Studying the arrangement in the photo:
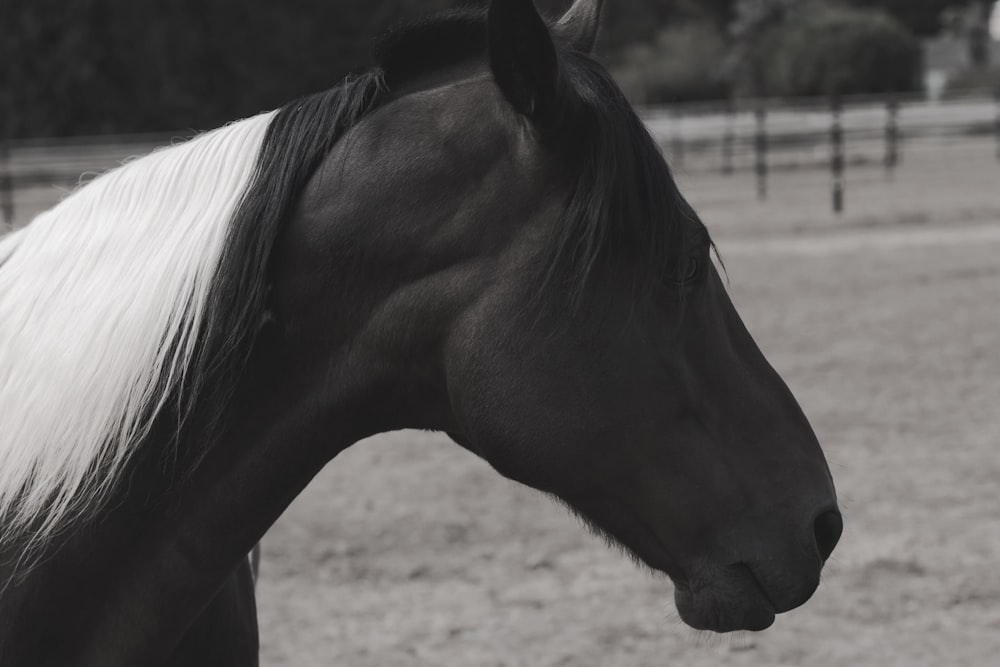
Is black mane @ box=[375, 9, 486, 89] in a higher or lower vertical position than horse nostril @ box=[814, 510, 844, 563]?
higher

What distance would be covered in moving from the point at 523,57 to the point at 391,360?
0.42m

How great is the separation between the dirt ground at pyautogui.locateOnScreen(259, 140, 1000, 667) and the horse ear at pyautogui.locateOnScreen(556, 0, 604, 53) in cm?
95

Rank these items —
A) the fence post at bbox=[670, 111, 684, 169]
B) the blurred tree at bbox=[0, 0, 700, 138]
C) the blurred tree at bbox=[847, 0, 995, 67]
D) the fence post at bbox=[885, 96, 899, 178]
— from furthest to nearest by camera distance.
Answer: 1. the blurred tree at bbox=[847, 0, 995, 67]
2. the blurred tree at bbox=[0, 0, 700, 138]
3. the fence post at bbox=[670, 111, 684, 169]
4. the fence post at bbox=[885, 96, 899, 178]

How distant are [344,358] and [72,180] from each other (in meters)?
20.9

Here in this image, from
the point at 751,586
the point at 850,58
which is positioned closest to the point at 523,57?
the point at 751,586

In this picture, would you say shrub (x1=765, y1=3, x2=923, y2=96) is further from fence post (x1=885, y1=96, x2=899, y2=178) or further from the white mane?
the white mane

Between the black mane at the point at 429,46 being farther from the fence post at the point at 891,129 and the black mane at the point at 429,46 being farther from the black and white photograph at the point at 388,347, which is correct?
the fence post at the point at 891,129

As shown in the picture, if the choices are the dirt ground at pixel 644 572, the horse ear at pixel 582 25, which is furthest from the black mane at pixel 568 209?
the dirt ground at pixel 644 572

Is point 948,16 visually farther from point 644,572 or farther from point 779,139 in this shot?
point 644,572

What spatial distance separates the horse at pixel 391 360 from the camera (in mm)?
1497

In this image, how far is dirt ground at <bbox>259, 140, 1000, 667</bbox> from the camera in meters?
3.60

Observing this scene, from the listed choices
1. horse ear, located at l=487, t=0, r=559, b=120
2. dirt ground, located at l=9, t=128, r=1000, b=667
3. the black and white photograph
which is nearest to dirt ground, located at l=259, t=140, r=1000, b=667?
dirt ground, located at l=9, t=128, r=1000, b=667

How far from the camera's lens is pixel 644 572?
1.90 m

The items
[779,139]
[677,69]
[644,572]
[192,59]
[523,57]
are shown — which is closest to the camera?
[523,57]
